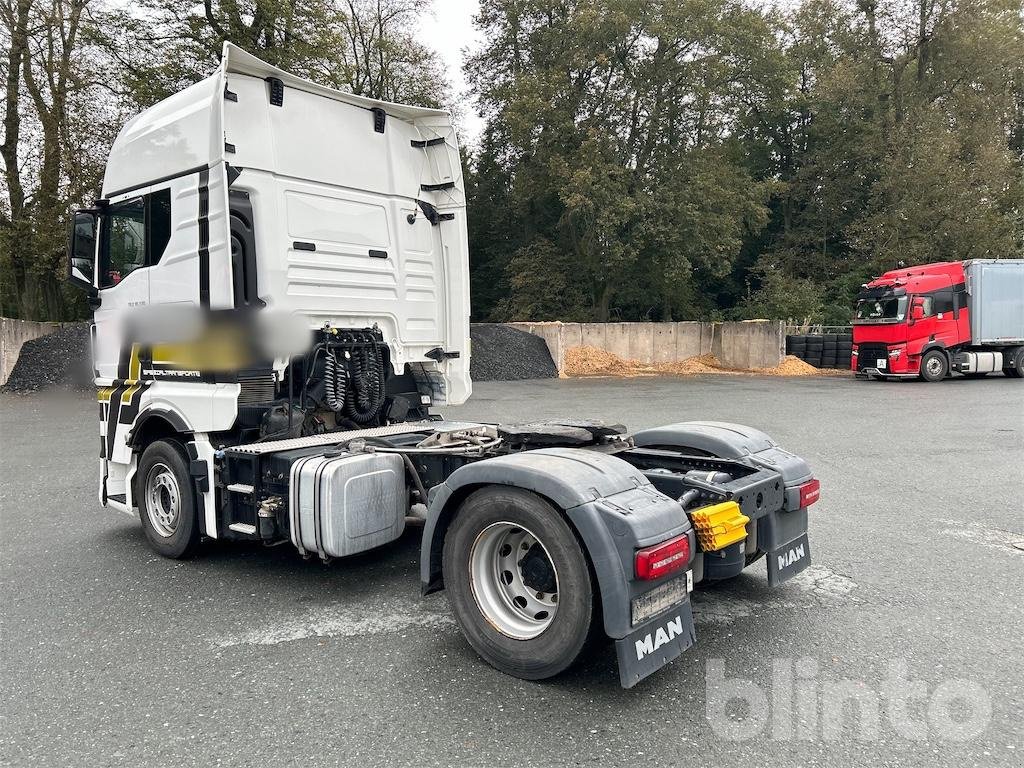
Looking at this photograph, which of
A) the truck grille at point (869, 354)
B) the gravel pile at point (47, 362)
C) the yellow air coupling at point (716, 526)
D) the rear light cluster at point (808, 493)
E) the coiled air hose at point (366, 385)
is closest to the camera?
the yellow air coupling at point (716, 526)

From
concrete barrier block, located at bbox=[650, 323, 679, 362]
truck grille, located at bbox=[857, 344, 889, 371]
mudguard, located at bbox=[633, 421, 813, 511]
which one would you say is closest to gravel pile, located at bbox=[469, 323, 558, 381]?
concrete barrier block, located at bbox=[650, 323, 679, 362]

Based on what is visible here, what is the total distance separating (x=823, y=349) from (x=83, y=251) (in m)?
26.5

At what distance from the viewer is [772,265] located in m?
34.4

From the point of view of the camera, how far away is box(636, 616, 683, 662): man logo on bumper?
9.81ft

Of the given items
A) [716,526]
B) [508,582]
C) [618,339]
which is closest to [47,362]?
[618,339]

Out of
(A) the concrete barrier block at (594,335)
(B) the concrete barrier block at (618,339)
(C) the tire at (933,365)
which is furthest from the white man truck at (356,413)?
(B) the concrete barrier block at (618,339)

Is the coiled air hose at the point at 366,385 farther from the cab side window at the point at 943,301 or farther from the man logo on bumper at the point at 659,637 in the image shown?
the cab side window at the point at 943,301

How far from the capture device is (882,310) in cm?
2267

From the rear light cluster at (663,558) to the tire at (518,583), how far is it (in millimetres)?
261

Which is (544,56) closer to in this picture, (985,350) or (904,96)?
(904,96)

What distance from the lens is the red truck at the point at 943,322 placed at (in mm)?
21906

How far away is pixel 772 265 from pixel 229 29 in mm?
24923

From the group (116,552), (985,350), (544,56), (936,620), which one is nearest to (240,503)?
(116,552)

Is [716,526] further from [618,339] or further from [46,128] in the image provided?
[46,128]
